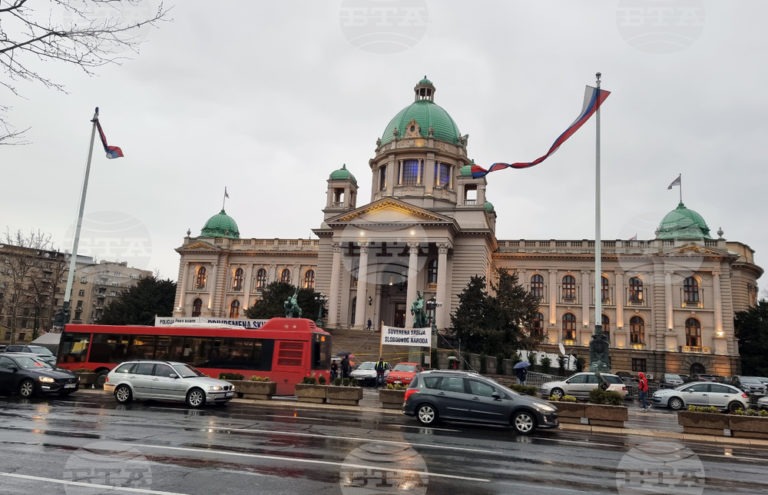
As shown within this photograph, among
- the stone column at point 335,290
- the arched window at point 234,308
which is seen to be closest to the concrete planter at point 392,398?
the stone column at point 335,290

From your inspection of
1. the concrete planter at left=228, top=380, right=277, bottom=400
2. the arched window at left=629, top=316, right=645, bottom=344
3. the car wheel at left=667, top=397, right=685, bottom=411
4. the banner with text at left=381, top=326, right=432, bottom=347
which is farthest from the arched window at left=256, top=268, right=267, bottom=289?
the car wheel at left=667, top=397, right=685, bottom=411

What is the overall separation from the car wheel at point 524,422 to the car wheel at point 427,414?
7.47 ft

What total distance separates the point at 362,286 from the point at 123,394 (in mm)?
35902

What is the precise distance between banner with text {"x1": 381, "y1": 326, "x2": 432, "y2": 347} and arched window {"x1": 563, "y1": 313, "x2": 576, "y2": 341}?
37.9 m

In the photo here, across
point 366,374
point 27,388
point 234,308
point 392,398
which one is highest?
point 234,308

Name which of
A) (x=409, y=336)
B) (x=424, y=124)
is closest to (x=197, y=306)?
(x=424, y=124)

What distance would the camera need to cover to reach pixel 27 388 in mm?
19172

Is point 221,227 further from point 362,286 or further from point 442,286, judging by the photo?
point 442,286

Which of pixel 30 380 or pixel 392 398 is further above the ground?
pixel 392 398

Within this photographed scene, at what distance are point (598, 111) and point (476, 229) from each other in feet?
107

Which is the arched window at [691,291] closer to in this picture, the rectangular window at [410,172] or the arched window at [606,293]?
the arched window at [606,293]

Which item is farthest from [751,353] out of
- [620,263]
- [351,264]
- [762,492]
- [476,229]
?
[762,492]

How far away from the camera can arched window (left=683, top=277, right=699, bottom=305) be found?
56.5 meters

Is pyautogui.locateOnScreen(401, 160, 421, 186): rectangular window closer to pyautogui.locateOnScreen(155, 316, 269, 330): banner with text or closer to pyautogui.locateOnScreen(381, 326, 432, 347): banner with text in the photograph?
pyautogui.locateOnScreen(381, 326, 432, 347): banner with text
